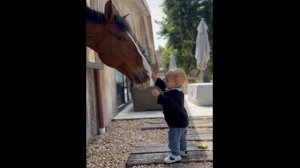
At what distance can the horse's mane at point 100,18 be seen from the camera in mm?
2727

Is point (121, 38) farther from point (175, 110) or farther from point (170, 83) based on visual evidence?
point (175, 110)

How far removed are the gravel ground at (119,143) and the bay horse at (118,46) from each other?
101 cm

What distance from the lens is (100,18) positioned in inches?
110

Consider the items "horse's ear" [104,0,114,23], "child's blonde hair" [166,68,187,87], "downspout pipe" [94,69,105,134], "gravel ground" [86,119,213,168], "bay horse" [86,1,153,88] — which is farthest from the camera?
"downspout pipe" [94,69,105,134]

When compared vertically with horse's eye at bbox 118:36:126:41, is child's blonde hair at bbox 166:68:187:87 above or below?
below

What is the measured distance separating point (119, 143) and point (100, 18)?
2.10 meters

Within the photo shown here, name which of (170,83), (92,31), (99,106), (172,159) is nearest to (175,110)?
(170,83)

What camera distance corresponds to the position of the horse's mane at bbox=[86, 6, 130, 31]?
2.73m

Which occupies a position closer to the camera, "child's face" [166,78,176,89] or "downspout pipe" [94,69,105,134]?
"child's face" [166,78,176,89]

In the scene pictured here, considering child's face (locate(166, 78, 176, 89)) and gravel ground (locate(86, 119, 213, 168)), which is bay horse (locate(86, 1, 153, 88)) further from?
gravel ground (locate(86, 119, 213, 168))

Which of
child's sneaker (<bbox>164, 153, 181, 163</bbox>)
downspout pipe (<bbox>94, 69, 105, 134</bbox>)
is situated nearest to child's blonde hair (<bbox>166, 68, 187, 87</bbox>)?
child's sneaker (<bbox>164, 153, 181, 163</bbox>)

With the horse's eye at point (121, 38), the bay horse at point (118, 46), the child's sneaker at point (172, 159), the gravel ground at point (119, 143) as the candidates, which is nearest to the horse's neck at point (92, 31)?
the bay horse at point (118, 46)

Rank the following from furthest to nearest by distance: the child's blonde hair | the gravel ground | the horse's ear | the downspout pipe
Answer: the downspout pipe → the gravel ground → the child's blonde hair → the horse's ear
